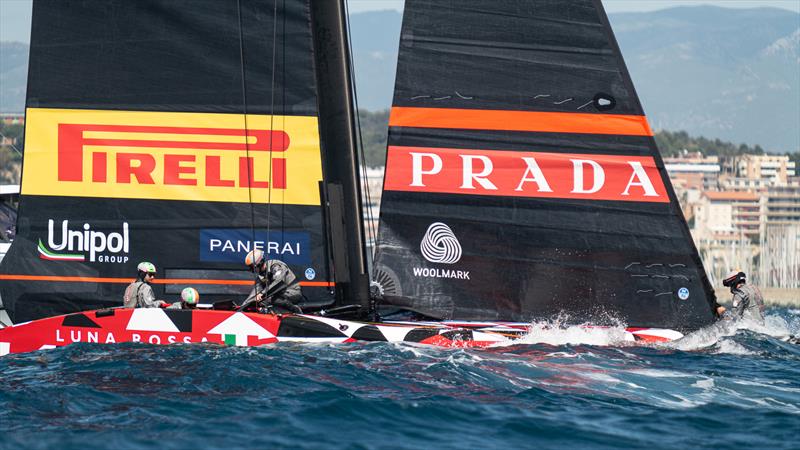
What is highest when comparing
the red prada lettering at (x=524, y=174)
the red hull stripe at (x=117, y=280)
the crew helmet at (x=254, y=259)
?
the red prada lettering at (x=524, y=174)

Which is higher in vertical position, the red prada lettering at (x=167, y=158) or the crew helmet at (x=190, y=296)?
the red prada lettering at (x=167, y=158)

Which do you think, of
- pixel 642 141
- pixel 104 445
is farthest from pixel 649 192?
pixel 104 445

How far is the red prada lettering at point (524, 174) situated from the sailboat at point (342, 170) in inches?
0.8

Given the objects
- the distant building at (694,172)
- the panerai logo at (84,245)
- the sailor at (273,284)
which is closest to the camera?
the sailor at (273,284)

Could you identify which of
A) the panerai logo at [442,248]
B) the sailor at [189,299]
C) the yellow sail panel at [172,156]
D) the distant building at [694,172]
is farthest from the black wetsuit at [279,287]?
the distant building at [694,172]

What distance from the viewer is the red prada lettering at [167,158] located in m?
12.6

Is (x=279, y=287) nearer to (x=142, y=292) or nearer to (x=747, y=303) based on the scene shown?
(x=142, y=292)

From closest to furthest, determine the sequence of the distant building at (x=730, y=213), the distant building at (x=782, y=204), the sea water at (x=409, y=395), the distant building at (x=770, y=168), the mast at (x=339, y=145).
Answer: the sea water at (x=409, y=395) → the mast at (x=339, y=145) → the distant building at (x=730, y=213) → the distant building at (x=782, y=204) → the distant building at (x=770, y=168)

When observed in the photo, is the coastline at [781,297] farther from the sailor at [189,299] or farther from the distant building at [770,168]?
the sailor at [189,299]

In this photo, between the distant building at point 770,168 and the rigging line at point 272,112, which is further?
the distant building at point 770,168

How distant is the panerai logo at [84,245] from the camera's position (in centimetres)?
1273

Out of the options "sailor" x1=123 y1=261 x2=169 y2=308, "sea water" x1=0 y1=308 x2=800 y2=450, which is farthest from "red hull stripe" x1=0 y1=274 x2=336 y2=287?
"sea water" x1=0 y1=308 x2=800 y2=450

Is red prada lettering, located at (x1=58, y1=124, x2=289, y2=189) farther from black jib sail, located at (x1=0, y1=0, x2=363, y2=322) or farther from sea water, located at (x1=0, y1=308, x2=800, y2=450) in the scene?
sea water, located at (x1=0, y1=308, x2=800, y2=450)

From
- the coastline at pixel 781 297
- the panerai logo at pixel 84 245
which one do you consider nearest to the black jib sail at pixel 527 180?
the panerai logo at pixel 84 245
